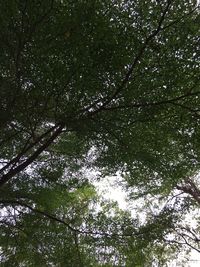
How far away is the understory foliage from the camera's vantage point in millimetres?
2910

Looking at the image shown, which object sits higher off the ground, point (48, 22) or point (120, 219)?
point (48, 22)

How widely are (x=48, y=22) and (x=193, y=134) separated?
5.23 feet

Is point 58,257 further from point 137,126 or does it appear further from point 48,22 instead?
point 48,22

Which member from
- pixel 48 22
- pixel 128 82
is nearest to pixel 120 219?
pixel 128 82

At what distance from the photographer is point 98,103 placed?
132 inches

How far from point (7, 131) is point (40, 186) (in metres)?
0.82

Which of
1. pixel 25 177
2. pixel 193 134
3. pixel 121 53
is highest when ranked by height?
pixel 25 177

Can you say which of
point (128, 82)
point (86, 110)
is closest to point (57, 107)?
point (86, 110)

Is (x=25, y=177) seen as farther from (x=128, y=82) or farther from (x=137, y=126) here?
(x=128, y=82)

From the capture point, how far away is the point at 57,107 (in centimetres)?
341

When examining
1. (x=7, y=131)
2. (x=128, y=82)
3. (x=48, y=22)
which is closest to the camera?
(x=48, y=22)

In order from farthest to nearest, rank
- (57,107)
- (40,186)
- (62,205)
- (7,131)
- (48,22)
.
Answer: (62,205) < (40,186) < (7,131) < (57,107) < (48,22)

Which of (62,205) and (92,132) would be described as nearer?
(92,132)

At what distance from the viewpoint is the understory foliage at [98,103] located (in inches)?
115
